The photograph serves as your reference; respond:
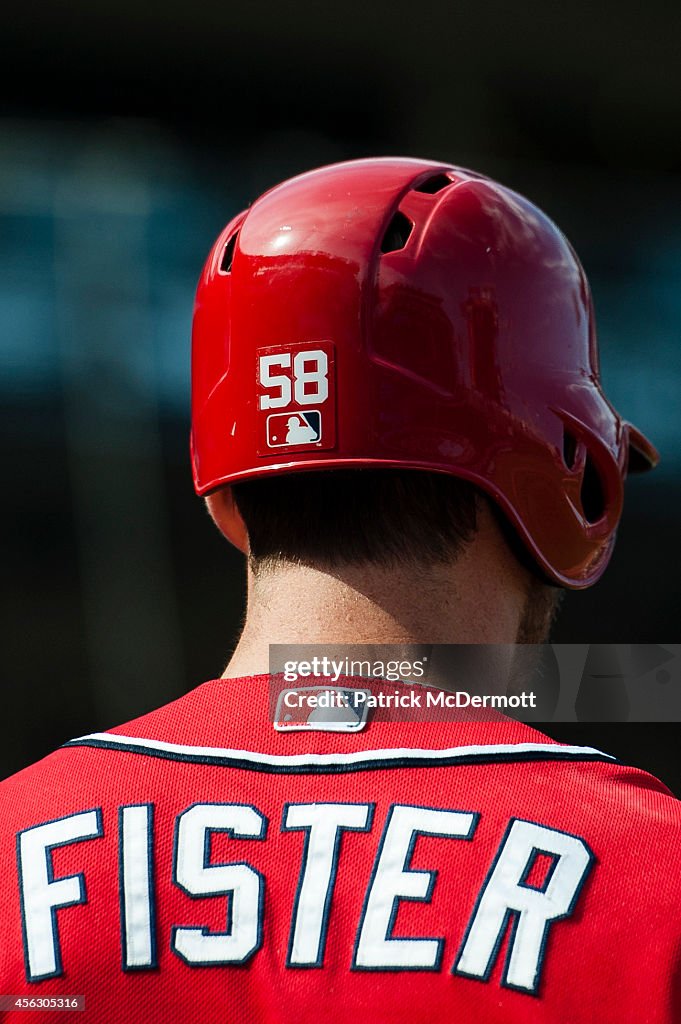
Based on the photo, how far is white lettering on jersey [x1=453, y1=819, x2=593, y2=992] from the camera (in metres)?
1.27

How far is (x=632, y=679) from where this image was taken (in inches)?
90.7

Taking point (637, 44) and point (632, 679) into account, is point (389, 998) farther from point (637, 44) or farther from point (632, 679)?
point (637, 44)

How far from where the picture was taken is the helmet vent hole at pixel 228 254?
186 cm

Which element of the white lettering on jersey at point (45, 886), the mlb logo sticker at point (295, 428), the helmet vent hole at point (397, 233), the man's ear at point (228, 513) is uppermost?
the helmet vent hole at point (397, 233)

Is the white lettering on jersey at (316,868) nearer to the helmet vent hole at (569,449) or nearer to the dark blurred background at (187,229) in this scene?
the helmet vent hole at (569,449)

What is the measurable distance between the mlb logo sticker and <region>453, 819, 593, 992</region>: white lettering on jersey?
0.61 metres

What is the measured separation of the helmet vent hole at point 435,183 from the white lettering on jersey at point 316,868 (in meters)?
0.95

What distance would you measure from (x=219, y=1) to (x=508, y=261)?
695cm

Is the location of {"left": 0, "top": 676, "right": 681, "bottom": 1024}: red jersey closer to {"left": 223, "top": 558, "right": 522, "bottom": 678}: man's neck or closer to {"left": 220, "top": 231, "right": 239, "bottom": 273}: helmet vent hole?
{"left": 223, "top": 558, "right": 522, "bottom": 678}: man's neck

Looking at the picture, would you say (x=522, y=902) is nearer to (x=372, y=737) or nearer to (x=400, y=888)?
(x=400, y=888)

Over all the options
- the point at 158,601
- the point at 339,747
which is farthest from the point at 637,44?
the point at 339,747

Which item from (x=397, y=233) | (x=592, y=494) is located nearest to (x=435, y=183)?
(x=397, y=233)

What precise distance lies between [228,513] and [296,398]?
1.02 ft

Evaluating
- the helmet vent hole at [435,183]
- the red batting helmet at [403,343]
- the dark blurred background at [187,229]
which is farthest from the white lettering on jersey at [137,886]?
the dark blurred background at [187,229]
